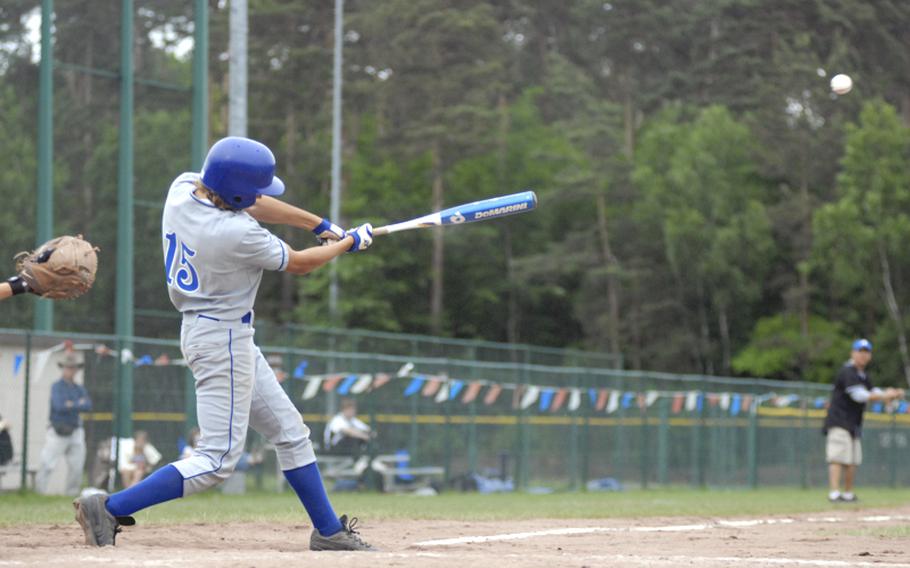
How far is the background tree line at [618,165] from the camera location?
52.8 meters

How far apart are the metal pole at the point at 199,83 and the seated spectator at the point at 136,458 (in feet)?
16.1

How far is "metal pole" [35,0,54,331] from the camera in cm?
1975

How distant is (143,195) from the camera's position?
22.2 meters

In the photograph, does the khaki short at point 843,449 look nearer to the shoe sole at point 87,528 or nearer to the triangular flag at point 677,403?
the triangular flag at point 677,403

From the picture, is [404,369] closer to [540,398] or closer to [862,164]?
[540,398]

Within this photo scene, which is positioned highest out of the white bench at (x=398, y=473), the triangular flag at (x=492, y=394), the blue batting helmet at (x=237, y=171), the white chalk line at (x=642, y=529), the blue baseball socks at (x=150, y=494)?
the blue batting helmet at (x=237, y=171)

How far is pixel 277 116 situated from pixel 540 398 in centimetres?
3401

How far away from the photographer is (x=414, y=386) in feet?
72.9

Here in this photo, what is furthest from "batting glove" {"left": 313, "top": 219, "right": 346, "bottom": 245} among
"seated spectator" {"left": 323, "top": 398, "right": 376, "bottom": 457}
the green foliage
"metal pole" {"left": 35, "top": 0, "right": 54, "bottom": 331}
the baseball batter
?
the green foliage

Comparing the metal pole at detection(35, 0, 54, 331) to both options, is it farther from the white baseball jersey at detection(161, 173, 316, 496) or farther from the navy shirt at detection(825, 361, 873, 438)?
the white baseball jersey at detection(161, 173, 316, 496)

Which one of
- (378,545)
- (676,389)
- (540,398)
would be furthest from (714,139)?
(378,545)

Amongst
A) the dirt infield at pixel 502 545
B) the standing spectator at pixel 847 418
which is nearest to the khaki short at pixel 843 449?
the standing spectator at pixel 847 418

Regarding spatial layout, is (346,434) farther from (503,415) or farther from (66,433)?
(66,433)

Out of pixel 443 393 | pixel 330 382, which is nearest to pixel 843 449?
pixel 443 393
